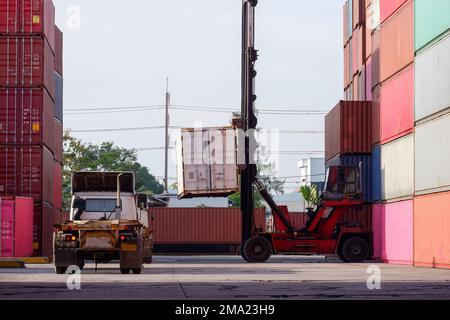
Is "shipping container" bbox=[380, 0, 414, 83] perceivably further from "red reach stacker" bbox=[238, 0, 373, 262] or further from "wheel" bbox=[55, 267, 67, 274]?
"wheel" bbox=[55, 267, 67, 274]

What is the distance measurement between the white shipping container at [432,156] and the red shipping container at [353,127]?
361 inches

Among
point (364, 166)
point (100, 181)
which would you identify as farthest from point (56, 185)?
point (100, 181)

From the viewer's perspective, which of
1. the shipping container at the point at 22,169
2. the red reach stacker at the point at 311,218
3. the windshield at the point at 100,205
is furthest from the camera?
the shipping container at the point at 22,169

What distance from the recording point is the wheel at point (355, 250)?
41.1m

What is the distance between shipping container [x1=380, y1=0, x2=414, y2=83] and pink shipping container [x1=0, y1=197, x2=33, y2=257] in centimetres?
1410

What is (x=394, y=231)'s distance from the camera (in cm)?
3969

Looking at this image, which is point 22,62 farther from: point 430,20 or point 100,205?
point 430,20

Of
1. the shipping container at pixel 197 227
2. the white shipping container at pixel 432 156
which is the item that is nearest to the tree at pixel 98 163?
the shipping container at pixel 197 227

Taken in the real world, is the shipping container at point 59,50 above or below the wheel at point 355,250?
above

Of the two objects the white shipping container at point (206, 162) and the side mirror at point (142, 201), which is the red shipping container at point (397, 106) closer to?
the white shipping container at point (206, 162)

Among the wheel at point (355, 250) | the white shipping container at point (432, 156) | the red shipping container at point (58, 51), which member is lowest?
the wheel at point (355, 250)

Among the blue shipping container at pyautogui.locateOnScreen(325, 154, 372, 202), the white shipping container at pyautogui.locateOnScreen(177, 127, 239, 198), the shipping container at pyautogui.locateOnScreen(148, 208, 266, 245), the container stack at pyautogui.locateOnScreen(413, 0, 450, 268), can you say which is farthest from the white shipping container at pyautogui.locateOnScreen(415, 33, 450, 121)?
the shipping container at pyautogui.locateOnScreen(148, 208, 266, 245)
